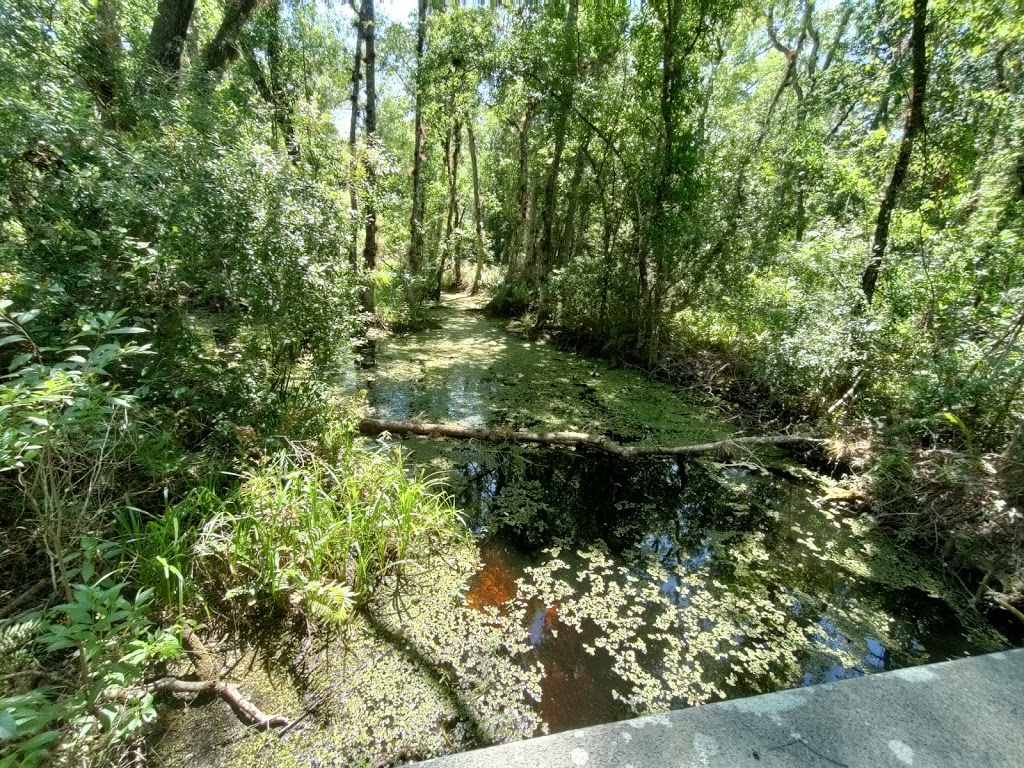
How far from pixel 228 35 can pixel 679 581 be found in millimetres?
9017

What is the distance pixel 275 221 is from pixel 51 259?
44.1 inches

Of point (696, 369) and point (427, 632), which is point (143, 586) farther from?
point (696, 369)

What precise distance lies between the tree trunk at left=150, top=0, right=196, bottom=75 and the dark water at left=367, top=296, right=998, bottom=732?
4830 millimetres

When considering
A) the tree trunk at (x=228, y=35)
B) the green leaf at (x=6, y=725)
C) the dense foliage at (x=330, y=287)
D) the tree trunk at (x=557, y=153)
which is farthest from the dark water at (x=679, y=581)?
the tree trunk at (x=228, y=35)

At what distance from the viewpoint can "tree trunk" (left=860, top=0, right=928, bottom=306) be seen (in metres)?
3.74

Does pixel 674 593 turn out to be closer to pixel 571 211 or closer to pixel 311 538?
pixel 311 538

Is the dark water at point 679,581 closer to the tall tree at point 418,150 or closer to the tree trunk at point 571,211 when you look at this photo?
the tall tree at point 418,150

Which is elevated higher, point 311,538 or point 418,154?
point 418,154

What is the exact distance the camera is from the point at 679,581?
2619mm

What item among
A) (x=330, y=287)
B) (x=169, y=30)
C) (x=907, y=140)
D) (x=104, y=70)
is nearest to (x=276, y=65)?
(x=169, y=30)

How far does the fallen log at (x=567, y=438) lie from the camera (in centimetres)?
414

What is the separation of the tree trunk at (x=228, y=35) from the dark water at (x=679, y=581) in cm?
623

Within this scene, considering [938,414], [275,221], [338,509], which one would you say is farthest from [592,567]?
[275,221]

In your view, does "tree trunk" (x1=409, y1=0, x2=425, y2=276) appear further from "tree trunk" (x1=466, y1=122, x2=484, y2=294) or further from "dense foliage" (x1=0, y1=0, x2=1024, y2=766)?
"tree trunk" (x1=466, y1=122, x2=484, y2=294)
